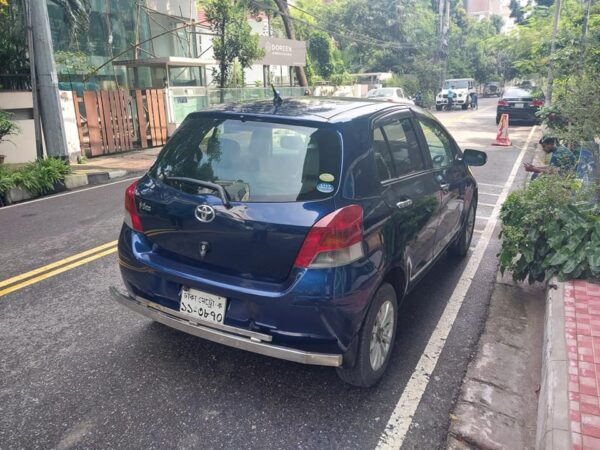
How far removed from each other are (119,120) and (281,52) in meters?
10.9

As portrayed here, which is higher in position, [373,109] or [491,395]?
[373,109]

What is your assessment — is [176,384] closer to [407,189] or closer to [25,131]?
[407,189]

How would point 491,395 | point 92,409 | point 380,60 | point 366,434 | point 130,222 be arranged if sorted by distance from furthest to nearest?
point 380,60
point 130,222
point 491,395
point 92,409
point 366,434

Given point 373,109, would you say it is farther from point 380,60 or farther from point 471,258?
point 380,60

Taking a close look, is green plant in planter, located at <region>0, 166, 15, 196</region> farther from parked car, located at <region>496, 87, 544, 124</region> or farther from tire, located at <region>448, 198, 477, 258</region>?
parked car, located at <region>496, 87, 544, 124</region>

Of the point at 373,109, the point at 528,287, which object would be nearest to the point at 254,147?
the point at 373,109

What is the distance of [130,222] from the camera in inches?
131

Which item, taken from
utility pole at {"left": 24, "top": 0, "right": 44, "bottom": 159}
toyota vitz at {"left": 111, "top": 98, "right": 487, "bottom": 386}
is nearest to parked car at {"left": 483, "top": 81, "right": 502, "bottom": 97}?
utility pole at {"left": 24, "top": 0, "right": 44, "bottom": 159}

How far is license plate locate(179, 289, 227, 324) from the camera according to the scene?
2.84m

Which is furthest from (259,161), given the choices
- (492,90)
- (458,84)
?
(492,90)

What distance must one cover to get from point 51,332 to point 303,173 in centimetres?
235

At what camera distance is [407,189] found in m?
3.49

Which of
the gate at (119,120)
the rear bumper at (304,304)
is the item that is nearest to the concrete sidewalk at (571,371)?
the rear bumper at (304,304)

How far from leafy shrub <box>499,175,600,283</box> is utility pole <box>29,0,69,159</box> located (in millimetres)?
8868
